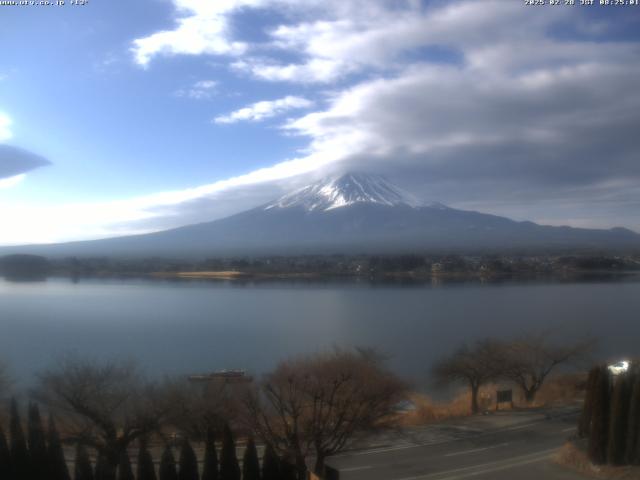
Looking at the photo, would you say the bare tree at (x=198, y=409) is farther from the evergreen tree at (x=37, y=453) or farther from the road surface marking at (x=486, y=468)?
the road surface marking at (x=486, y=468)

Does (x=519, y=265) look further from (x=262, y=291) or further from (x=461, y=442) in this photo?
(x=461, y=442)

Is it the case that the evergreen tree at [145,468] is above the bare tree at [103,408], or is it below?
below

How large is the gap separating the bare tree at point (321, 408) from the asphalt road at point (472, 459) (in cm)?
29

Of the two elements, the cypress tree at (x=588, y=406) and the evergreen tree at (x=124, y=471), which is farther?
the cypress tree at (x=588, y=406)

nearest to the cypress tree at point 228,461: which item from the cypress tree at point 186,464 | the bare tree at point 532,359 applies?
the cypress tree at point 186,464

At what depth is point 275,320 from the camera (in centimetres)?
1698

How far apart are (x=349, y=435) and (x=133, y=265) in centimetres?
2924

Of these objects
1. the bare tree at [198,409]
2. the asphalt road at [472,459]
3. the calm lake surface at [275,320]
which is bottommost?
the asphalt road at [472,459]

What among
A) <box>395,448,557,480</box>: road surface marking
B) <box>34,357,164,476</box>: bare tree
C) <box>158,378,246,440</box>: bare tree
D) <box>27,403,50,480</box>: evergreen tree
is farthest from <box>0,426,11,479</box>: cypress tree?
<box>395,448,557,480</box>: road surface marking

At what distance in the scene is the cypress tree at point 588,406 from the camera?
5519 millimetres

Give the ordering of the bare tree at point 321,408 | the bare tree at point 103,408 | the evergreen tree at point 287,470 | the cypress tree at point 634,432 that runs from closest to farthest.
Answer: the evergreen tree at point 287,470, the bare tree at point 103,408, the cypress tree at point 634,432, the bare tree at point 321,408

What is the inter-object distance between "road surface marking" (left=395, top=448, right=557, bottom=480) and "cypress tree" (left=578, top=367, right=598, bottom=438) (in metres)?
0.36

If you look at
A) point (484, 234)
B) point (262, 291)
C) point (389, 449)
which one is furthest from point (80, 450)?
point (484, 234)

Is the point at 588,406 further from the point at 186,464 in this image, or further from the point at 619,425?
the point at 186,464
